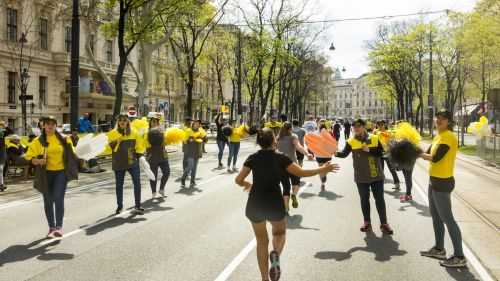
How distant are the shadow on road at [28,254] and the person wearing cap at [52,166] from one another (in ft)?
1.53

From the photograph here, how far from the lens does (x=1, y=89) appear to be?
1364 inches

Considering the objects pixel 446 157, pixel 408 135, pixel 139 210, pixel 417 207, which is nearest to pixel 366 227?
pixel 408 135

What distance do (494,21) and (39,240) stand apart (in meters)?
28.8

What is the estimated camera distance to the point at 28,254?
21.0 ft

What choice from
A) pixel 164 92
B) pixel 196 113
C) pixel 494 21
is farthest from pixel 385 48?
pixel 196 113

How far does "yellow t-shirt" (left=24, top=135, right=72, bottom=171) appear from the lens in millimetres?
7180

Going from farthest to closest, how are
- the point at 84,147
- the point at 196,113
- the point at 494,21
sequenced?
1. the point at 196,113
2. the point at 494,21
3. the point at 84,147

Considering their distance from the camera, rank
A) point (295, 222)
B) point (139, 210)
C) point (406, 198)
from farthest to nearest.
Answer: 1. point (406, 198)
2. point (139, 210)
3. point (295, 222)

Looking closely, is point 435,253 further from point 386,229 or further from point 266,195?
point 266,195

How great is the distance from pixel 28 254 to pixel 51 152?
1.54 meters

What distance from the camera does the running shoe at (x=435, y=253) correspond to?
6.27m

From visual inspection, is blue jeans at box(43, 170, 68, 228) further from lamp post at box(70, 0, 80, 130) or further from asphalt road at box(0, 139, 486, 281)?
lamp post at box(70, 0, 80, 130)

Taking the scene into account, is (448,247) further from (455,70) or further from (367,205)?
(455,70)

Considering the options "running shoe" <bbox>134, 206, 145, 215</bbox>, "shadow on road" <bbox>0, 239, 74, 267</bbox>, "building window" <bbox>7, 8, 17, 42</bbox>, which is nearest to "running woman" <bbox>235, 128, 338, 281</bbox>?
"shadow on road" <bbox>0, 239, 74, 267</bbox>
